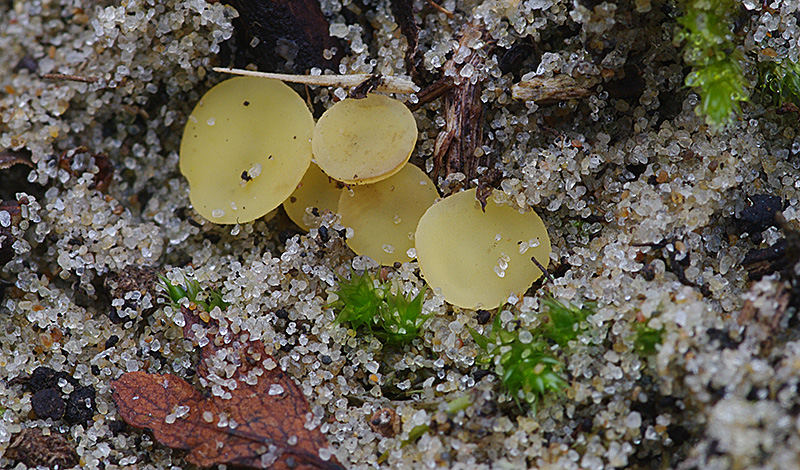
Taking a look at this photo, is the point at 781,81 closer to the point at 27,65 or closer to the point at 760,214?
the point at 760,214

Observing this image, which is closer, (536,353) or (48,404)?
(536,353)

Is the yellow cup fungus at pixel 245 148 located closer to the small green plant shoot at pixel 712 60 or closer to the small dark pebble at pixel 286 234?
the small dark pebble at pixel 286 234

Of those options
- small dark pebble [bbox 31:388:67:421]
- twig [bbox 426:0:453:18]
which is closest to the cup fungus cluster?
twig [bbox 426:0:453:18]

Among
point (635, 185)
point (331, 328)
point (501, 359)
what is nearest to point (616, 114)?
point (635, 185)

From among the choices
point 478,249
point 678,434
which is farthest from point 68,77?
point 678,434

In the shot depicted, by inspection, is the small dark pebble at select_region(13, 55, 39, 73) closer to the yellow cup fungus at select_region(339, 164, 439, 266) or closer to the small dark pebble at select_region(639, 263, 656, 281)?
the yellow cup fungus at select_region(339, 164, 439, 266)
